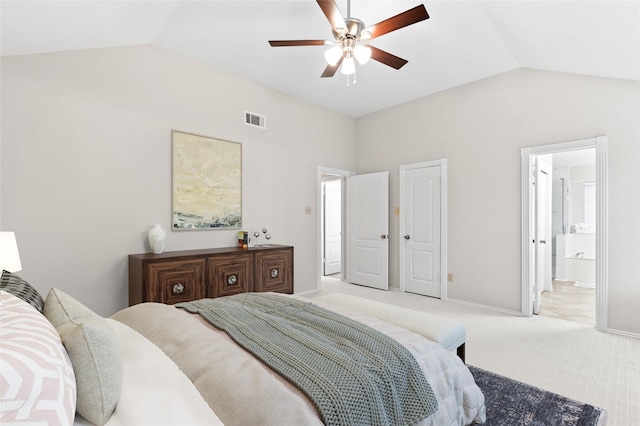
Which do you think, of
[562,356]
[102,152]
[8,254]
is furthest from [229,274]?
[562,356]

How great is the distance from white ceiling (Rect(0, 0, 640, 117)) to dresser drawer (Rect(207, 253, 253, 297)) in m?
2.34

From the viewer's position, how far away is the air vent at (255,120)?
4.35 meters

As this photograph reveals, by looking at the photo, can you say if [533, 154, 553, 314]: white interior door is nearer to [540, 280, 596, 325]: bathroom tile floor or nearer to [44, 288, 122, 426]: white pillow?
[540, 280, 596, 325]: bathroom tile floor

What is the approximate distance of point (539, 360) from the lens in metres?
2.75

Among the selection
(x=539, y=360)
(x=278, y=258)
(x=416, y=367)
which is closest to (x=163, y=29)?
(x=278, y=258)

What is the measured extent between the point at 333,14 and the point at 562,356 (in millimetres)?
3430

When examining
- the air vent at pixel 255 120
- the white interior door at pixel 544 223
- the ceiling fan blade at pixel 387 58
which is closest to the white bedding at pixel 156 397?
the ceiling fan blade at pixel 387 58

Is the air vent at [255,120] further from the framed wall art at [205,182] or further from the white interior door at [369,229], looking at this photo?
the white interior door at [369,229]

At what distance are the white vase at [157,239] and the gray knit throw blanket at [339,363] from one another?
1.88 metres

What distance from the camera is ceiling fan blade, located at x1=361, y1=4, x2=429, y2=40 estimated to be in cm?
216

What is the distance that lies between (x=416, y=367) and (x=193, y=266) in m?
2.56

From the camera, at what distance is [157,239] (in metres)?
3.34

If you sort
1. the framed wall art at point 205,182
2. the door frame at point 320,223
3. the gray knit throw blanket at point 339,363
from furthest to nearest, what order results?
the door frame at point 320,223, the framed wall art at point 205,182, the gray knit throw blanket at point 339,363

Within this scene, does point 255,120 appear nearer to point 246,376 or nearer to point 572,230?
point 246,376
